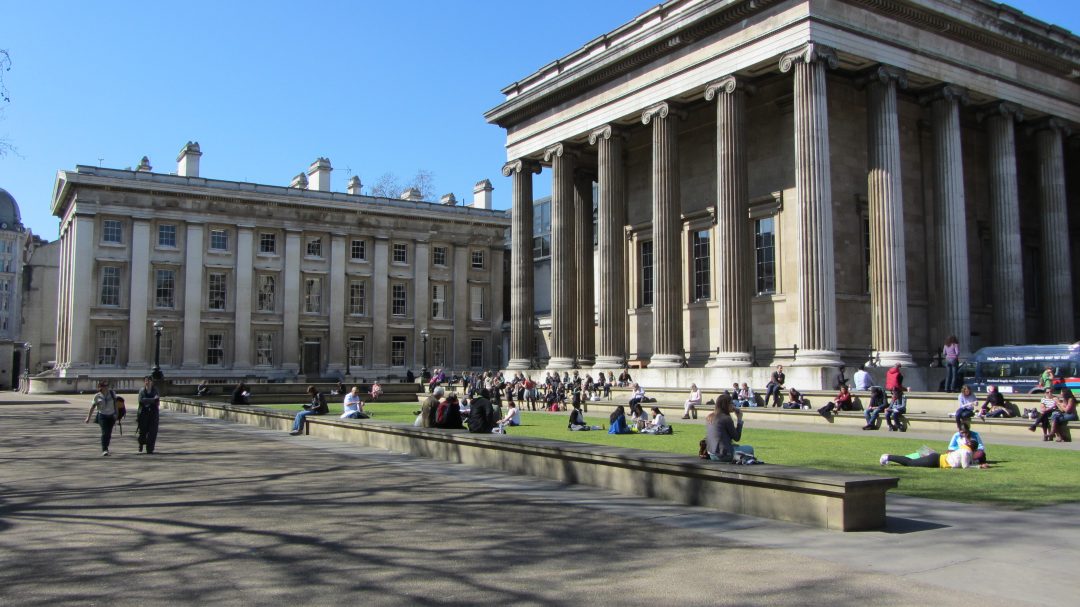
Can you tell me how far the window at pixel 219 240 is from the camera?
202 ft

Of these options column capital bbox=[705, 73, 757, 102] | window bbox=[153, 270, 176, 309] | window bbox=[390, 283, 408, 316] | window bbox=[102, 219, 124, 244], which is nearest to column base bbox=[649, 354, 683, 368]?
column capital bbox=[705, 73, 757, 102]

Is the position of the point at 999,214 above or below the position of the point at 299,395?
above

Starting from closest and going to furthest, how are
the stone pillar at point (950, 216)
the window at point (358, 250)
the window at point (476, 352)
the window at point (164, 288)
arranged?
1. the stone pillar at point (950, 216)
2. the window at point (164, 288)
3. the window at point (358, 250)
4. the window at point (476, 352)

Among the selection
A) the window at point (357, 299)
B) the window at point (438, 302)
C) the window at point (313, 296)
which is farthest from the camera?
the window at point (438, 302)

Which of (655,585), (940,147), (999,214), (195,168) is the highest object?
(195,168)

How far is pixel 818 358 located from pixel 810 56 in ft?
31.8

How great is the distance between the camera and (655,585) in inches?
250

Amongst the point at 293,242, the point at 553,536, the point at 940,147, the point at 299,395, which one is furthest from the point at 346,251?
the point at 553,536

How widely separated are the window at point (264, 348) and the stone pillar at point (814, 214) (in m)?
44.4

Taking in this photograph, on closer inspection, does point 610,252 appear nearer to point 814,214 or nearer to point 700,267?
point 700,267

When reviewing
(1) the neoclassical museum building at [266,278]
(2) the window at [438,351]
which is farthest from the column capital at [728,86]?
(2) the window at [438,351]

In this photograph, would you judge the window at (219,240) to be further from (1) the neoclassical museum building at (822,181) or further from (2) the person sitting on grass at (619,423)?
(2) the person sitting on grass at (619,423)

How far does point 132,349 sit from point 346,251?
644 inches

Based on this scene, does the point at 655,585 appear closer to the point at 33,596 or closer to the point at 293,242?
the point at 33,596
